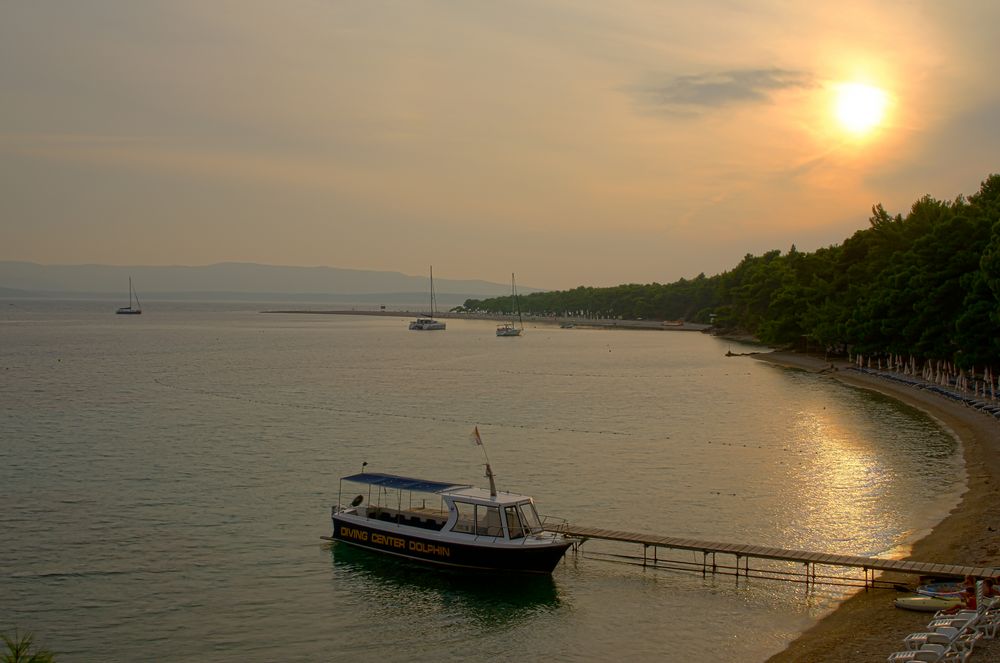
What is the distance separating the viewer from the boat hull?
31.1 meters

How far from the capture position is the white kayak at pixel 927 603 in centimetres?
2598

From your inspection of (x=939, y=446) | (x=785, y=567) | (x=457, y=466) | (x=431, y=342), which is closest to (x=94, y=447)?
(x=457, y=466)

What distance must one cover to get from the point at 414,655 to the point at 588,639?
16.1 ft

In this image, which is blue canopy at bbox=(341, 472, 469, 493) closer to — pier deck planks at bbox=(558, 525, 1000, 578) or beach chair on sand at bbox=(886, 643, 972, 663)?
pier deck planks at bbox=(558, 525, 1000, 578)

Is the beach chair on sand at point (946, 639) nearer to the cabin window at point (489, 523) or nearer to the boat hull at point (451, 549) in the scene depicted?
the boat hull at point (451, 549)

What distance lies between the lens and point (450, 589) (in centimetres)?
3083

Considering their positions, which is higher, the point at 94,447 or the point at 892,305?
the point at 892,305

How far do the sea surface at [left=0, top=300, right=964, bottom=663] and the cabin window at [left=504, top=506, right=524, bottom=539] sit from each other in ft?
5.28

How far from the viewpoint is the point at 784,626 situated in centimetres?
2706

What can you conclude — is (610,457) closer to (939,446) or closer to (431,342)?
(939,446)

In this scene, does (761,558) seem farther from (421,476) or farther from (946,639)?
(421,476)

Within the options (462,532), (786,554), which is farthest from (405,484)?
(786,554)

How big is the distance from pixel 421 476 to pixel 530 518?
619 inches

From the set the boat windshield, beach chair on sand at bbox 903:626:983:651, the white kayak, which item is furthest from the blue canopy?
beach chair on sand at bbox 903:626:983:651
